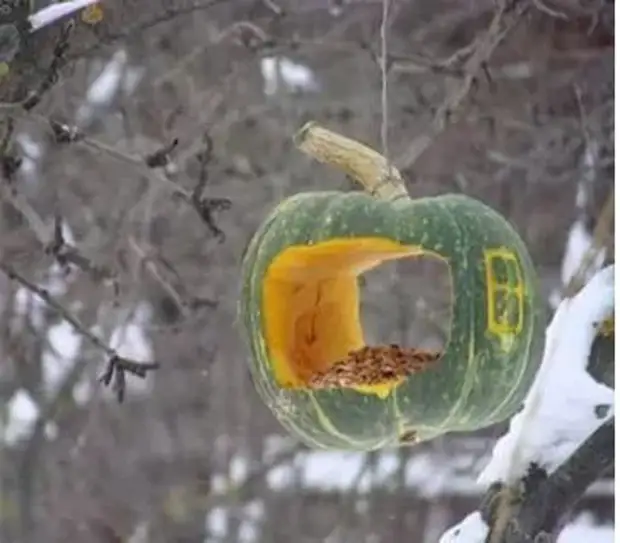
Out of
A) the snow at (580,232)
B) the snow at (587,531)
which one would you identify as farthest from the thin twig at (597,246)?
the snow at (587,531)

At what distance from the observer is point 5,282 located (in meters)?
1.74

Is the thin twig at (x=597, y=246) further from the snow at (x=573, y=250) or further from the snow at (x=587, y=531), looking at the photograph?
the snow at (x=587, y=531)

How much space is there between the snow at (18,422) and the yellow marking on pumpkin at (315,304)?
3.14 feet

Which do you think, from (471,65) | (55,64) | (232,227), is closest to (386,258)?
(55,64)

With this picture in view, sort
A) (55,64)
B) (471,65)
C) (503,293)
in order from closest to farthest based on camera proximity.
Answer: (503,293) < (55,64) < (471,65)

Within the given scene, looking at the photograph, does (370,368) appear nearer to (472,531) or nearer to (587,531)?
(472,531)

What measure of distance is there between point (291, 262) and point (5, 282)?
1.02 m

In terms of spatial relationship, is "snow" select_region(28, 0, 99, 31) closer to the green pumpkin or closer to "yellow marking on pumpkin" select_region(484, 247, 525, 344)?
the green pumpkin

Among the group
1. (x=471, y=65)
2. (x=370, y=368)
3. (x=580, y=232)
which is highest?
(x=471, y=65)

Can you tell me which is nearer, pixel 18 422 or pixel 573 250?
pixel 573 250

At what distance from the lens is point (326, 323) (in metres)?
0.84

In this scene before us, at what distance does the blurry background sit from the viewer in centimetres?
160

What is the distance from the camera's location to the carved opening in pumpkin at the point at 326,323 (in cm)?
77

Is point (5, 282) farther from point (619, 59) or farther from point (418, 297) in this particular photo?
point (619, 59)
